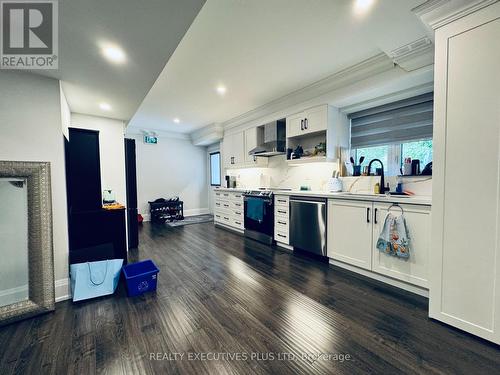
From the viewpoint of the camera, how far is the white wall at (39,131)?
74.7 inches

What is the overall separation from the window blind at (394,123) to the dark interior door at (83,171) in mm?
3767

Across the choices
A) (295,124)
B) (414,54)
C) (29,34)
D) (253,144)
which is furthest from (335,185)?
(29,34)

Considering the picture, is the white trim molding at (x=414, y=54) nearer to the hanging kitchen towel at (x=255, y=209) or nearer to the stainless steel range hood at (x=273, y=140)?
the stainless steel range hood at (x=273, y=140)

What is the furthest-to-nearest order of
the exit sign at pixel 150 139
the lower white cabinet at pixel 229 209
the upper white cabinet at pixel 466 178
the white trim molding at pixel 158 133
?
the exit sign at pixel 150 139, the white trim molding at pixel 158 133, the lower white cabinet at pixel 229 209, the upper white cabinet at pixel 466 178

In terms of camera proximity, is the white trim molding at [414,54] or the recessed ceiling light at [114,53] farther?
the white trim molding at [414,54]

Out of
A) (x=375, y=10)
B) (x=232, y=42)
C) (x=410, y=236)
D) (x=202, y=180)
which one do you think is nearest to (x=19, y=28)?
(x=232, y=42)

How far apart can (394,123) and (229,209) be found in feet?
11.5

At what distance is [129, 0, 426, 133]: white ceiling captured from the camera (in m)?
1.84

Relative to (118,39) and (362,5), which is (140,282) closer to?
(118,39)

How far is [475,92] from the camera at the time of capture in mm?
1554

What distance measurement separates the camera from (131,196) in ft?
12.7

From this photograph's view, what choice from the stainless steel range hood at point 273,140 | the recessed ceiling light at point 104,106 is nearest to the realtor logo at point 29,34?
the recessed ceiling light at point 104,106

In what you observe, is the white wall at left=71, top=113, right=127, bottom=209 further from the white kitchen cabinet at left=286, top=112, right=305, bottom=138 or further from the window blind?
the window blind

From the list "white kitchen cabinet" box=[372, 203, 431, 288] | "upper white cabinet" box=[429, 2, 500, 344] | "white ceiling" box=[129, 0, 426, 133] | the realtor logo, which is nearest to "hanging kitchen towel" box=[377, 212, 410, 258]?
"white kitchen cabinet" box=[372, 203, 431, 288]
